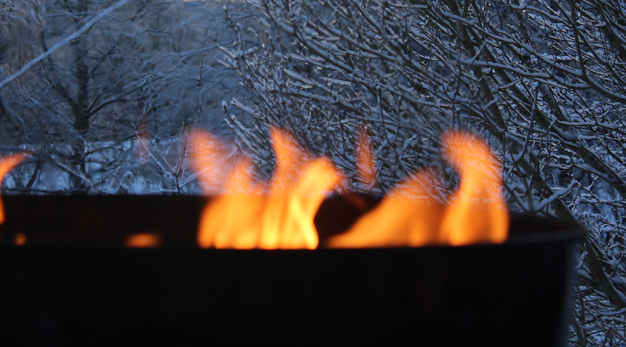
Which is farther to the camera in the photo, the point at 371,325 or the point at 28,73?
the point at 28,73

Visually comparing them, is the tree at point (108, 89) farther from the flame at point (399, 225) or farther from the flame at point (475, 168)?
the flame at point (399, 225)

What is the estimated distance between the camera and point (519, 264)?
88 centimetres

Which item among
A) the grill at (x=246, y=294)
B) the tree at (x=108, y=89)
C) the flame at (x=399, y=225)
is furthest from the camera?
the tree at (x=108, y=89)

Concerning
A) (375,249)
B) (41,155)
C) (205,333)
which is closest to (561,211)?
(375,249)

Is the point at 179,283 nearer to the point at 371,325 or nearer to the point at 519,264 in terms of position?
the point at 371,325

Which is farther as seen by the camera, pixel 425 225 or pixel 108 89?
pixel 108 89

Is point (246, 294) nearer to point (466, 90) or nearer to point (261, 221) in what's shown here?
point (261, 221)

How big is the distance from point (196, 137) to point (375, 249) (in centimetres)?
615

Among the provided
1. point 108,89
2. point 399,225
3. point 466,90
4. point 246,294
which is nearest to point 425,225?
point 399,225

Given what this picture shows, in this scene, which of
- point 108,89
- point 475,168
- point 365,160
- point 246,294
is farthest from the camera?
point 108,89

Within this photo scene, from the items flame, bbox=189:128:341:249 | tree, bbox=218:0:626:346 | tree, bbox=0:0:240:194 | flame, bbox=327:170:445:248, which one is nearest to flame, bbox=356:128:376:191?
tree, bbox=218:0:626:346

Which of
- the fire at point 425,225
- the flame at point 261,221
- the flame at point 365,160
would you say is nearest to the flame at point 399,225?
the fire at point 425,225

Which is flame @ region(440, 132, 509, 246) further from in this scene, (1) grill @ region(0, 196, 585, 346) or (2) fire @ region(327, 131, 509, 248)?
(1) grill @ region(0, 196, 585, 346)

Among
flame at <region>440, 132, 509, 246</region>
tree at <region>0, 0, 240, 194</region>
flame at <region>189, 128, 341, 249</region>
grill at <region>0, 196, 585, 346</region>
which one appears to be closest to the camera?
grill at <region>0, 196, 585, 346</region>
